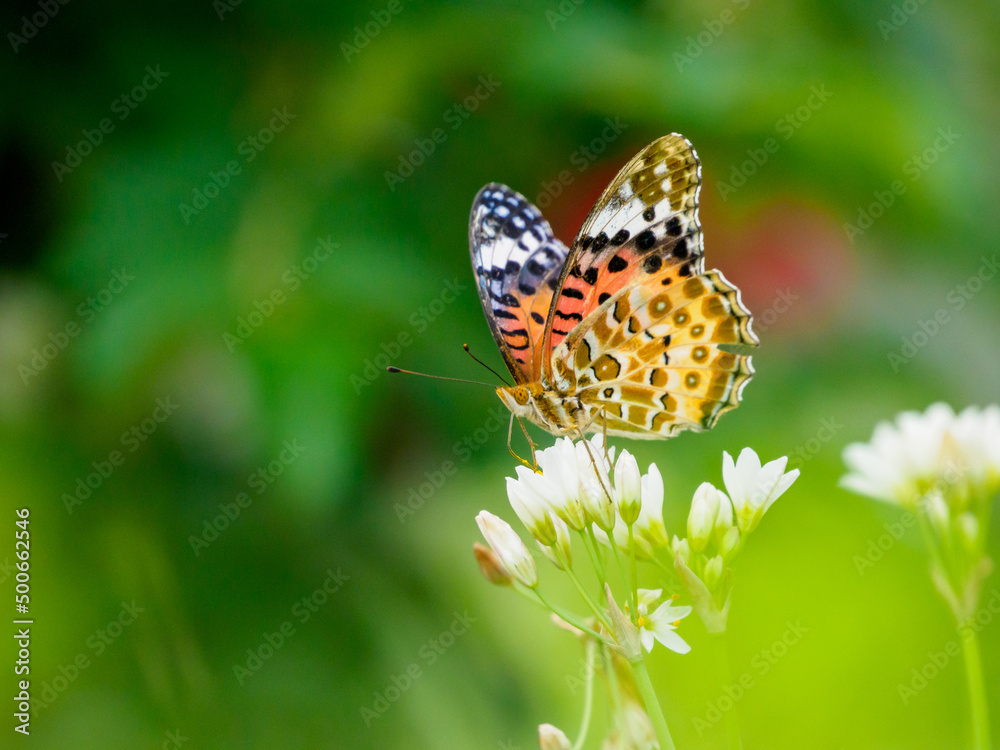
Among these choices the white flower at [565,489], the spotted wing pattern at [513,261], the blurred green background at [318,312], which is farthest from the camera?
the blurred green background at [318,312]

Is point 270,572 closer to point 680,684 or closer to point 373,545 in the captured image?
point 373,545

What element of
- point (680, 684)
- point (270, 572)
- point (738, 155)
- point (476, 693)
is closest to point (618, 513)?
point (680, 684)

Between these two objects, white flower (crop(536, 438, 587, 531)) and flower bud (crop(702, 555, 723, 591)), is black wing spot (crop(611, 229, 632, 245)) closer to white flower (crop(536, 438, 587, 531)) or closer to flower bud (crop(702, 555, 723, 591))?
white flower (crop(536, 438, 587, 531))

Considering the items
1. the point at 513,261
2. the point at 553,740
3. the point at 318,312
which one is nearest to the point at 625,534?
the point at 553,740

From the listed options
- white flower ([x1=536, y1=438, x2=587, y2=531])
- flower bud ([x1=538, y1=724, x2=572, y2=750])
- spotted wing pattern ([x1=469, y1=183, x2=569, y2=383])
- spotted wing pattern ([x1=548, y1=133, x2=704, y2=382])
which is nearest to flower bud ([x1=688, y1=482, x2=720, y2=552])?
white flower ([x1=536, y1=438, x2=587, y2=531])

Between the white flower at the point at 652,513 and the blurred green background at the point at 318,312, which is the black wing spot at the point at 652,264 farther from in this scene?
the blurred green background at the point at 318,312

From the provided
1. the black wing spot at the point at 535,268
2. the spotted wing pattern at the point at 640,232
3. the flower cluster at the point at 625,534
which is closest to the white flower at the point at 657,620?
the flower cluster at the point at 625,534
